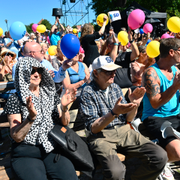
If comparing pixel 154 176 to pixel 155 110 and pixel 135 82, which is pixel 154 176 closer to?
pixel 155 110

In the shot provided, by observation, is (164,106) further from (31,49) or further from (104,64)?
(31,49)

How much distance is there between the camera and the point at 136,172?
2170 millimetres

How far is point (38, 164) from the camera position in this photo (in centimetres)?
187

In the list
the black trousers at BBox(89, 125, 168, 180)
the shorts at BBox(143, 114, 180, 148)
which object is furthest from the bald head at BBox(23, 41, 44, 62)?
the shorts at BBox(143, 114, 180, 148)

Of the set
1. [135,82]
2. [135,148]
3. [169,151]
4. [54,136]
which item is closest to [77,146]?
[54,136]

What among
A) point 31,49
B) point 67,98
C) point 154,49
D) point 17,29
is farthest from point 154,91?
point 17,29

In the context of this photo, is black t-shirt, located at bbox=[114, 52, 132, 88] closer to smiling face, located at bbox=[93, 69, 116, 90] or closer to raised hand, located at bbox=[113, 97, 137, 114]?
smiling face, located at bbox=[93, 69, 116, 90]

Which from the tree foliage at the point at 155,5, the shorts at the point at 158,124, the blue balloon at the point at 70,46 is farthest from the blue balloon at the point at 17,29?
the tree foliage at the point at 155,5

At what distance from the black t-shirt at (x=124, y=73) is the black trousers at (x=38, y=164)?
2.26m

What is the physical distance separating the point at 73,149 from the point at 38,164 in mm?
378

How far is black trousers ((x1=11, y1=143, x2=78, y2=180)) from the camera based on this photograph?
5.80 feet

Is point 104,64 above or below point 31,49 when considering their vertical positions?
below

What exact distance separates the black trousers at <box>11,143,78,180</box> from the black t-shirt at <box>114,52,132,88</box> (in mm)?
2259

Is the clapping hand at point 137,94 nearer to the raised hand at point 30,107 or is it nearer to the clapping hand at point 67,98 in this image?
the clapping hand at point 67,98
